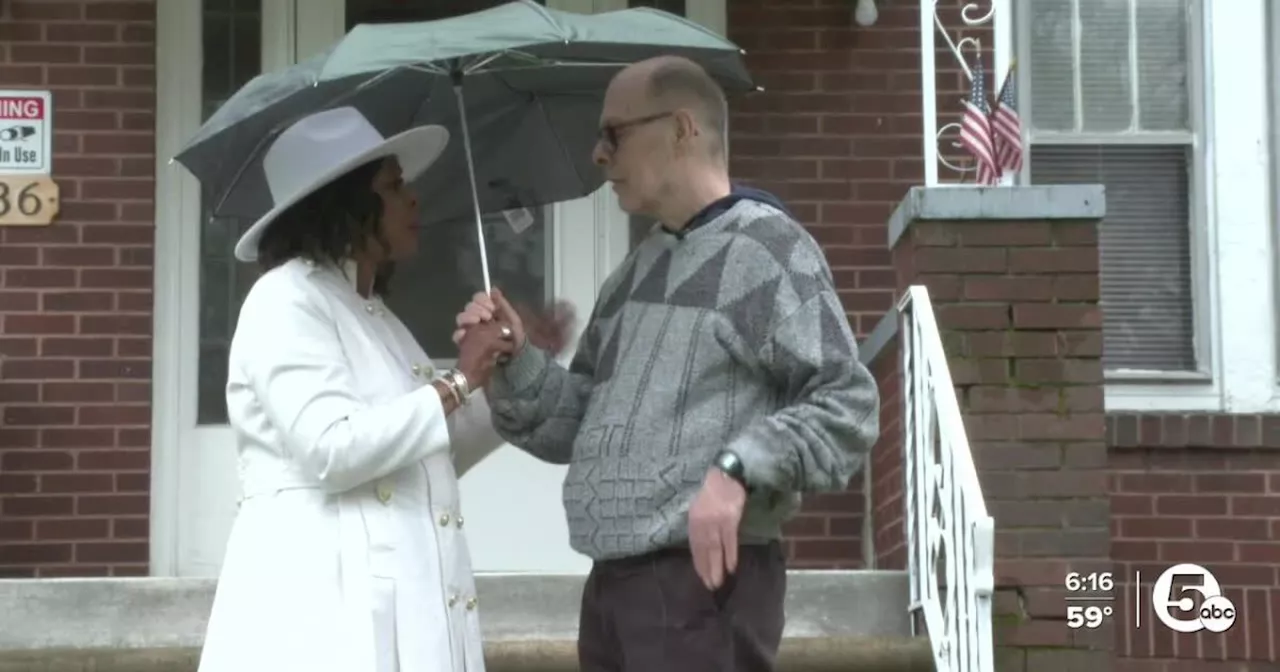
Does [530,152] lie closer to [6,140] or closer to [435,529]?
[435,529]

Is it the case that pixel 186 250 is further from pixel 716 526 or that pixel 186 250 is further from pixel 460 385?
pixel 716 526

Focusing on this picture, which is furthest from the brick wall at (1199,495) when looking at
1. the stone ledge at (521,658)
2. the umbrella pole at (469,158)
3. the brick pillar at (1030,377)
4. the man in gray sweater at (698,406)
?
the man in gray sweater at (698,406)

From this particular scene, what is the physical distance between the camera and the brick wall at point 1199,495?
23.2 feet

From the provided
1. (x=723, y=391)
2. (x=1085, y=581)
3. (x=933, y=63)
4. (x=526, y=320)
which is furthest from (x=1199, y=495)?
(x=723, y=391)

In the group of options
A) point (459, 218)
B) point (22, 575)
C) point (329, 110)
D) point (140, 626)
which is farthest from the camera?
point (22, 575)

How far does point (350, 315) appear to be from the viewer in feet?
13.5

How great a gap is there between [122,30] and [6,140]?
51cm

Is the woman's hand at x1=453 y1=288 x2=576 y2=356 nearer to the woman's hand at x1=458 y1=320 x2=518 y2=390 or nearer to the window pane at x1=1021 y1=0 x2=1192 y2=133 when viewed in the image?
the woman's hand at x1=458 y1=320 x2=518 y2=390

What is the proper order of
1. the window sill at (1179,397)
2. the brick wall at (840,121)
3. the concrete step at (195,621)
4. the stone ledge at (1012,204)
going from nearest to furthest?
the concrete step at (195,621), the stone ledge at (1012,204), the brick wall at (840,121), the window sill at (1179,397)

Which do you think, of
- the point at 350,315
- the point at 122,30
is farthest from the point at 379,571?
the point at 122,30

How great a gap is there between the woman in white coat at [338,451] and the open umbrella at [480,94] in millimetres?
130

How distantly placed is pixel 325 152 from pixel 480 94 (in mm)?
554

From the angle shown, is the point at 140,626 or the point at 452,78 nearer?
the point at 452,78

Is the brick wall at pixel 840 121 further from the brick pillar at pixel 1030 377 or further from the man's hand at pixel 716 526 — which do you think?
the man's hand at pixel 716 526
